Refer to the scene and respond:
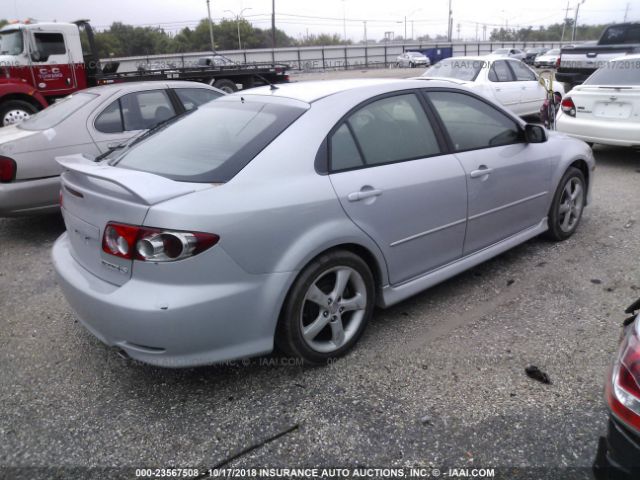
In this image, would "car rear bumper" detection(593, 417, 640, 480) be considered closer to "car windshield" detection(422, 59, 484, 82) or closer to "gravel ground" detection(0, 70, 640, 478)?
"gravel ground" detection(0, 70, 640, 478)

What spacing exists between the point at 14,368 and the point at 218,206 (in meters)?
1.78

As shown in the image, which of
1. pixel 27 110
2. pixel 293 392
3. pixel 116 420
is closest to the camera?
pixel 116 420

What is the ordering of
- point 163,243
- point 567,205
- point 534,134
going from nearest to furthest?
point 163,243
point 534,134
point 567,205

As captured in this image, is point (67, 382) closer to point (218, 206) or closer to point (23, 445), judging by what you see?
point (23, 445)

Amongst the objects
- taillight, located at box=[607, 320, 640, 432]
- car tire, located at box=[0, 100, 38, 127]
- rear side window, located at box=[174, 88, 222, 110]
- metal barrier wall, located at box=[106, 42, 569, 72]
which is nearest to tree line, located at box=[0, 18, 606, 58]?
metal barrier wall, located at box=[106, 42, 569, 72]

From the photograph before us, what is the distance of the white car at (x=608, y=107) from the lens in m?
7.03

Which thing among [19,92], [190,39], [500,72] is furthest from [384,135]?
[190,39]

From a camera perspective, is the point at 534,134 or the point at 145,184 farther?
the point at 534,134

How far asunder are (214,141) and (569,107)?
22.0ft

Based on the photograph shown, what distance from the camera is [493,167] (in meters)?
3.75

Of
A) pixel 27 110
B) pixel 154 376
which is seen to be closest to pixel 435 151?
pixel 154 376

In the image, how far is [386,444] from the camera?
241 cm

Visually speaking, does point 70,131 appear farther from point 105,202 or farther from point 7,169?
point 105,202

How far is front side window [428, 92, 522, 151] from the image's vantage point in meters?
3.62
